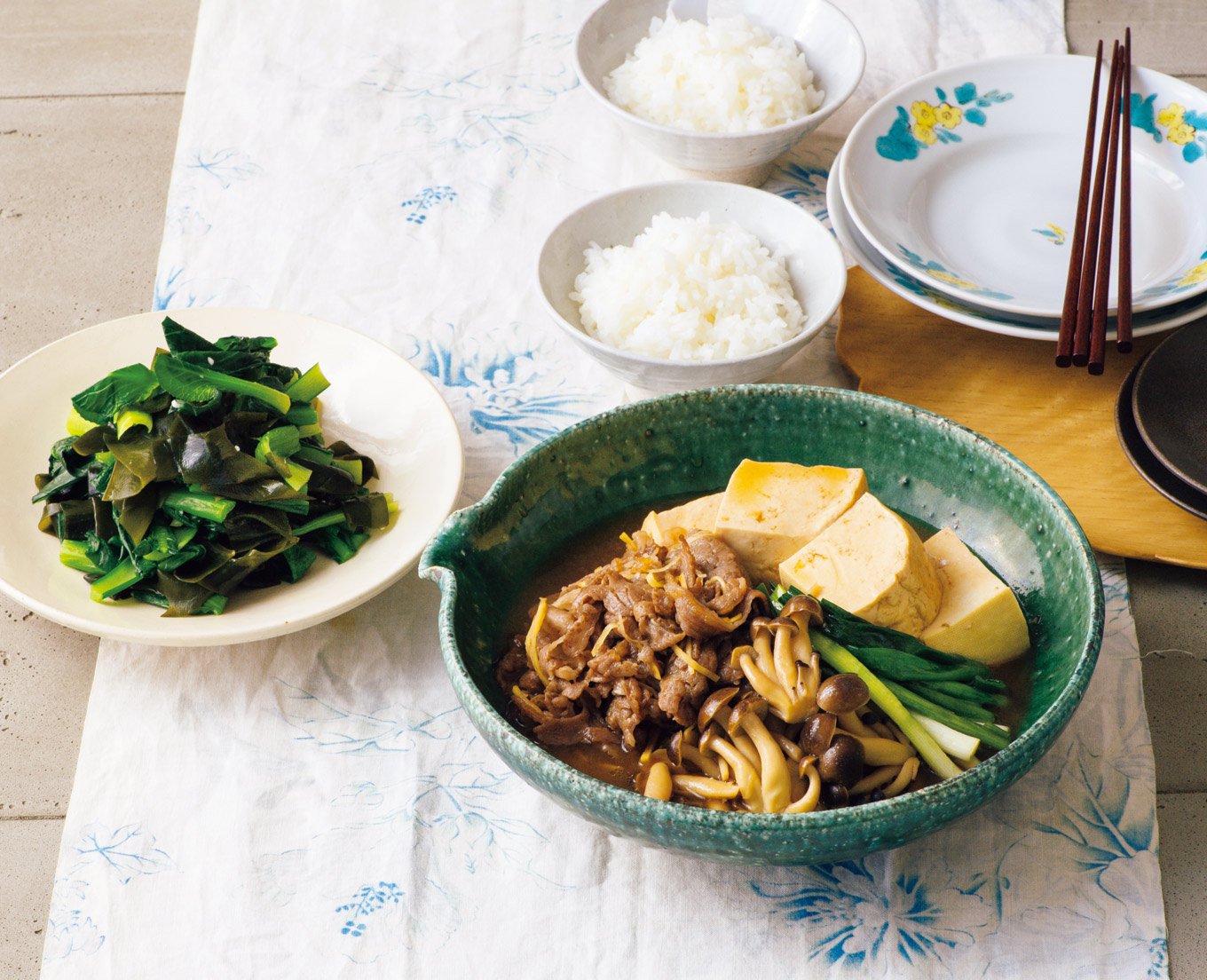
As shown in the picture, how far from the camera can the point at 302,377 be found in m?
1.67

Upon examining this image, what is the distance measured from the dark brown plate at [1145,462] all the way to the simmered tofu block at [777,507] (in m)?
0.43

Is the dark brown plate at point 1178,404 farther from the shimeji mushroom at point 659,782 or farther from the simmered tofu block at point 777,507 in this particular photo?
the shimeji mushroom at point 659,782

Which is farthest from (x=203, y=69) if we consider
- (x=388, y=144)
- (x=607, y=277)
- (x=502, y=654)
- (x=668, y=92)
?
(x=502, y=654)

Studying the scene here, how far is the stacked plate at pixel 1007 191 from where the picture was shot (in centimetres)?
180

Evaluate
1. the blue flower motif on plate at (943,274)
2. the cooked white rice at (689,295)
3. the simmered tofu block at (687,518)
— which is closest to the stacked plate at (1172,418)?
the blue flower motif on plate at (943,274)

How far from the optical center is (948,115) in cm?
213

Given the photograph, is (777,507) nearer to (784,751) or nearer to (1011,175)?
(784,751)

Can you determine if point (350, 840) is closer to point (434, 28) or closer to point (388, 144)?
point (388, 144)

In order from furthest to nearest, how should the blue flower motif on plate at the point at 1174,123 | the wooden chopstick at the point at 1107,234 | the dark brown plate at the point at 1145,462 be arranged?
the blue flower motif on plate at the point at 1174,123 < the wooden chopstick at the point at 1107,234 < the dark brown plate at the point at 1145,462

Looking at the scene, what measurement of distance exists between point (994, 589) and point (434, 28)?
193cm

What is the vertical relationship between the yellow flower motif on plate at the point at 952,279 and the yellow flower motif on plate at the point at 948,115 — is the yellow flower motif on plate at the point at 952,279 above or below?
below

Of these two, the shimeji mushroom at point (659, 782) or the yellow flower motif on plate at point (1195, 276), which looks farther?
the yellow flower motif on plate at point (1195, 276)

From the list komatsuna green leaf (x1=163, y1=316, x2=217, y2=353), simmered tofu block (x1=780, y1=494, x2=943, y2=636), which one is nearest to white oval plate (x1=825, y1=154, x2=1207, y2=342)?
simmered tofu block (x1=780, y1=494, x2=943, y2=636)

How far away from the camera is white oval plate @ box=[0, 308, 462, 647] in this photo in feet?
4.75
